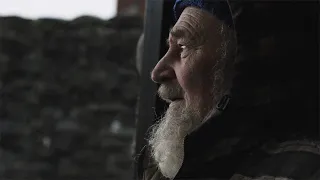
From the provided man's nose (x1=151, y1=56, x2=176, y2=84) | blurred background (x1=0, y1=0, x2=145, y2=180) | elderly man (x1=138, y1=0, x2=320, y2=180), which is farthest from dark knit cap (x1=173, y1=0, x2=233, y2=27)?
blurred background (x1=0, y1=0, x2=145, y2=180)

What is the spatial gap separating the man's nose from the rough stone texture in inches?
18.4

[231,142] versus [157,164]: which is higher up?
[231,142]

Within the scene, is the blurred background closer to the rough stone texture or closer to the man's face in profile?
the rough stone texture

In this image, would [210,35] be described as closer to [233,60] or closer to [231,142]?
[233,60]

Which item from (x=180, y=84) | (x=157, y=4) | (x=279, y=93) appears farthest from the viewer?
(x=157, y=4)

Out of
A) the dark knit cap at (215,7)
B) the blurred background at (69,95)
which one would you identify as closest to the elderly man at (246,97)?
the dark knit cap at (215,7)

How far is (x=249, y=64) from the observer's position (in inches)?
31.5

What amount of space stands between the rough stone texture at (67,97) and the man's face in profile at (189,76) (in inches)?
18.0

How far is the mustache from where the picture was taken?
899 mm

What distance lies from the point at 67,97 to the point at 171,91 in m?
0.62

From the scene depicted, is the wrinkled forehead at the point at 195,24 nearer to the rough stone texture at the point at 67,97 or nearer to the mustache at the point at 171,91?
the mustache at the point at 171,91

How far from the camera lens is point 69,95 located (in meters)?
1.45

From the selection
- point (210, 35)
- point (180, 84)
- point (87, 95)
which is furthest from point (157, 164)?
point (87, 95)

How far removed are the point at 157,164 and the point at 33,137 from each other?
596 millimetres
